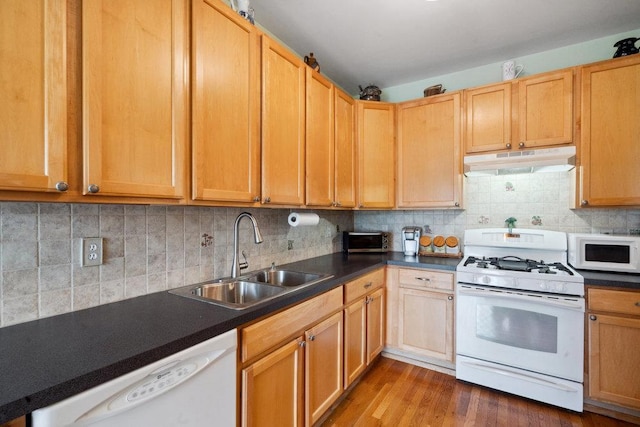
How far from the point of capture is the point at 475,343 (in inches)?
84.5

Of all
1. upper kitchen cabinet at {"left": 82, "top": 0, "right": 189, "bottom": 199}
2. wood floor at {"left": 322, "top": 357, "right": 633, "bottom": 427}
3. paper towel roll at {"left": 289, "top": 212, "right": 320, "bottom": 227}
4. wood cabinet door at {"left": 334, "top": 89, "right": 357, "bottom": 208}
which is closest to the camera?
upper kitchen cabinet at {"left": 82, "top": 0, "right": 189, "bottom": 199}

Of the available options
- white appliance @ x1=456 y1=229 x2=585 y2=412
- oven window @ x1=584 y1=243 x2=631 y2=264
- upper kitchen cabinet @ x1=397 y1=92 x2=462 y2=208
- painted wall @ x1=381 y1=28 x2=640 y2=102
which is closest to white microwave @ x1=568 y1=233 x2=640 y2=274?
oven window @ x1=584 y1=243 x2=631 y2=264

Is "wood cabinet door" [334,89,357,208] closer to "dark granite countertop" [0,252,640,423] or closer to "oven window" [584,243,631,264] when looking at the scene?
"dark granite countertop" [0,252,640,423]

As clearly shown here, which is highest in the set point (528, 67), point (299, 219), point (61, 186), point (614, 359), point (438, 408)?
point (528, 67)

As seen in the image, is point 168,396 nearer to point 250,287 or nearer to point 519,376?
point 250,287

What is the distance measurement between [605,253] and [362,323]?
1.73m

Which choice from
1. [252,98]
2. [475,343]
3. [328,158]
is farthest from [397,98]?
[475,343]

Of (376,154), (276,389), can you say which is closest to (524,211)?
(376,154)

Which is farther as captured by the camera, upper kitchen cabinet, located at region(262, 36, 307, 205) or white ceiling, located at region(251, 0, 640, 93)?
white ceiling, located at region(251, 0, 640, 93)

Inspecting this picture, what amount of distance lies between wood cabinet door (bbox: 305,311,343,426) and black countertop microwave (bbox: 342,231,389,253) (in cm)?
110

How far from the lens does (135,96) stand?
3.60 ft

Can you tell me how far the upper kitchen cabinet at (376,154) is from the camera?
270cm

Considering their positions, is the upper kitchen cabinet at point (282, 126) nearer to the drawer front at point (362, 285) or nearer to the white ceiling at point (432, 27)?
the white ceiling at point (432, 27)

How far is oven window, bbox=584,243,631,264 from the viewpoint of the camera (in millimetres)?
1951
